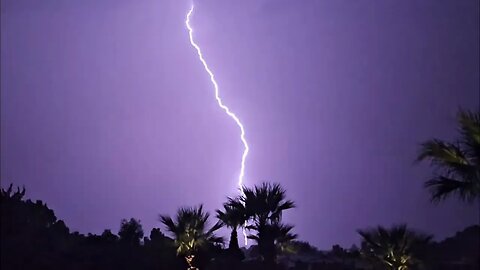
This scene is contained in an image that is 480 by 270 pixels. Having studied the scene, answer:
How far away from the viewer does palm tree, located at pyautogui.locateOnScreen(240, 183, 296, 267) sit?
21.6m

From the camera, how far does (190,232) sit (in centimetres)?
2155

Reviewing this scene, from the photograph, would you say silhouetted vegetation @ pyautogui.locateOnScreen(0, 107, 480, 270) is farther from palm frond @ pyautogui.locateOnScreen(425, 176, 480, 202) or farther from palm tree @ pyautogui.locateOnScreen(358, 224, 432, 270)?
palm frond @ pyautogui.locateOnScreen(425, 176, 480, 202)

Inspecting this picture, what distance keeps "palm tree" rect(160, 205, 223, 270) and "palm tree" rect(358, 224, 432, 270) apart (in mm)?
5610

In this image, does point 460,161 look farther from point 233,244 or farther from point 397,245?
point 233,244

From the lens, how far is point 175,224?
71.2ft

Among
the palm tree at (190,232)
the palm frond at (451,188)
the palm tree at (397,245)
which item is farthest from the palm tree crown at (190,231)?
the palm frond at (451,188)

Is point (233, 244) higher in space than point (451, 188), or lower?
higher

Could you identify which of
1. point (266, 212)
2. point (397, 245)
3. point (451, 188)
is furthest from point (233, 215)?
point (451, 188)

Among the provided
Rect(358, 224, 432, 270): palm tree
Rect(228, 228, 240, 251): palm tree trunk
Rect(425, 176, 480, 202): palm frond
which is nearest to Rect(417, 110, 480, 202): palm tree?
Rect(425, 176, 480, 202): palm frond

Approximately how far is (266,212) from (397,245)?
189 inches

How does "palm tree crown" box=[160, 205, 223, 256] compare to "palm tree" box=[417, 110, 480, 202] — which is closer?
"palm tree" box=[417, 110, 480, 202]

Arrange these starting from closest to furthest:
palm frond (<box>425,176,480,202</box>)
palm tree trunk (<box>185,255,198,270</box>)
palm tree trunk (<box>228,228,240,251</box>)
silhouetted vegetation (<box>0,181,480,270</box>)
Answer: palm frond (<box>425,176,480,202</box>) < silhouetted vegetation (<box>0,181,480,270</box>) < palm tree trunk (<box>185,255,198,270</box>) < palm tree trunk (<box>228,228,240,251</box>)

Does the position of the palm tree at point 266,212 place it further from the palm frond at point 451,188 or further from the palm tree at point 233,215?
the palm frond at point 451,188

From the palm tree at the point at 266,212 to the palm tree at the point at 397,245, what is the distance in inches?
120
